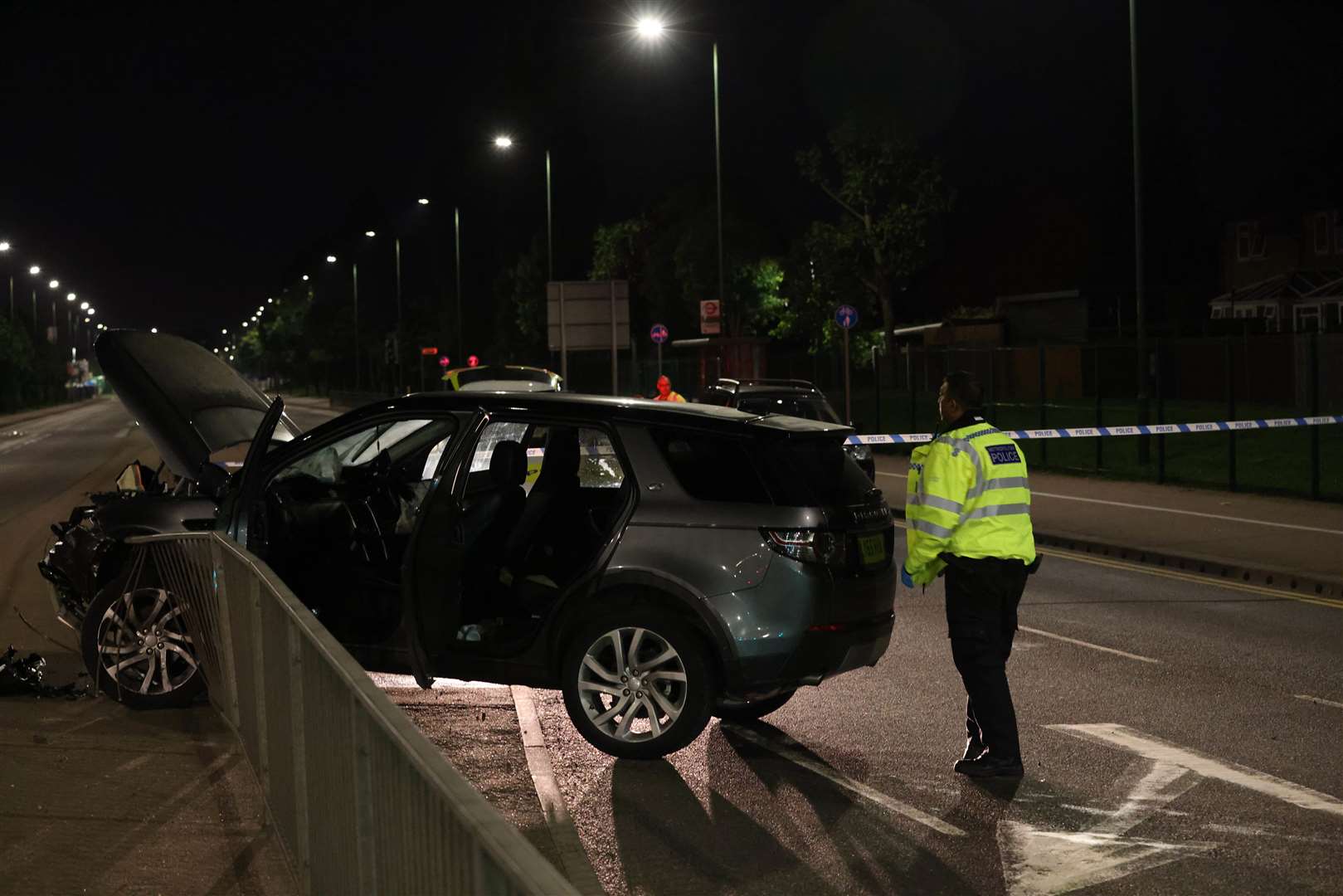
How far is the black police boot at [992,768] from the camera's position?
7.18 m

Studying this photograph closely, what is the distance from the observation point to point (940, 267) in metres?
79.3

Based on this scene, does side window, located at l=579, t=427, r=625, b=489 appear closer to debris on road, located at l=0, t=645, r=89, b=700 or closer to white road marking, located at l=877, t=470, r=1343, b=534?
debris on road, located at l=0, t=645, r=89, b=700

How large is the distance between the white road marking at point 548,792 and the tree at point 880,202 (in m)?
41.6

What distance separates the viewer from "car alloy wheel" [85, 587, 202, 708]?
8.38m

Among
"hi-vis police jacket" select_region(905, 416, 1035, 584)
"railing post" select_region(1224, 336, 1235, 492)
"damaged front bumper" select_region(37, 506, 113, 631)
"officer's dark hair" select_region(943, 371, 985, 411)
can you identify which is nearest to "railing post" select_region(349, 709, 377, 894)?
"hi-vis police jacket" select_region(905, 416, 1035, 584)

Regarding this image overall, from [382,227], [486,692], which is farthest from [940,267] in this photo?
[382,227]

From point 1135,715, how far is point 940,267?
72245 millimetres

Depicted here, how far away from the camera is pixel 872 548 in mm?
7688

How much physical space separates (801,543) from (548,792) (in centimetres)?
155

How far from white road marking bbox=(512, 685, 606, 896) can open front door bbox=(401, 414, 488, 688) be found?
0.62 m

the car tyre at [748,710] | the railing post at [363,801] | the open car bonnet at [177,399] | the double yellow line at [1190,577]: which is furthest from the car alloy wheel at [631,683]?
the double yellow line at [1190,577]

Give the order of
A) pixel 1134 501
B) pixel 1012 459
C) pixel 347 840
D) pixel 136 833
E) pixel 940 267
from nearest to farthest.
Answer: pixel 347 840
pixel 136 833
pixel 1012 459
pixel 1134 501
pixel 940 267

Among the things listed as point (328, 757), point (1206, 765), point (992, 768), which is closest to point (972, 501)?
point (992, 768)

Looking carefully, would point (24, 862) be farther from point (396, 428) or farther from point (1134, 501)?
point (1134, 501)
